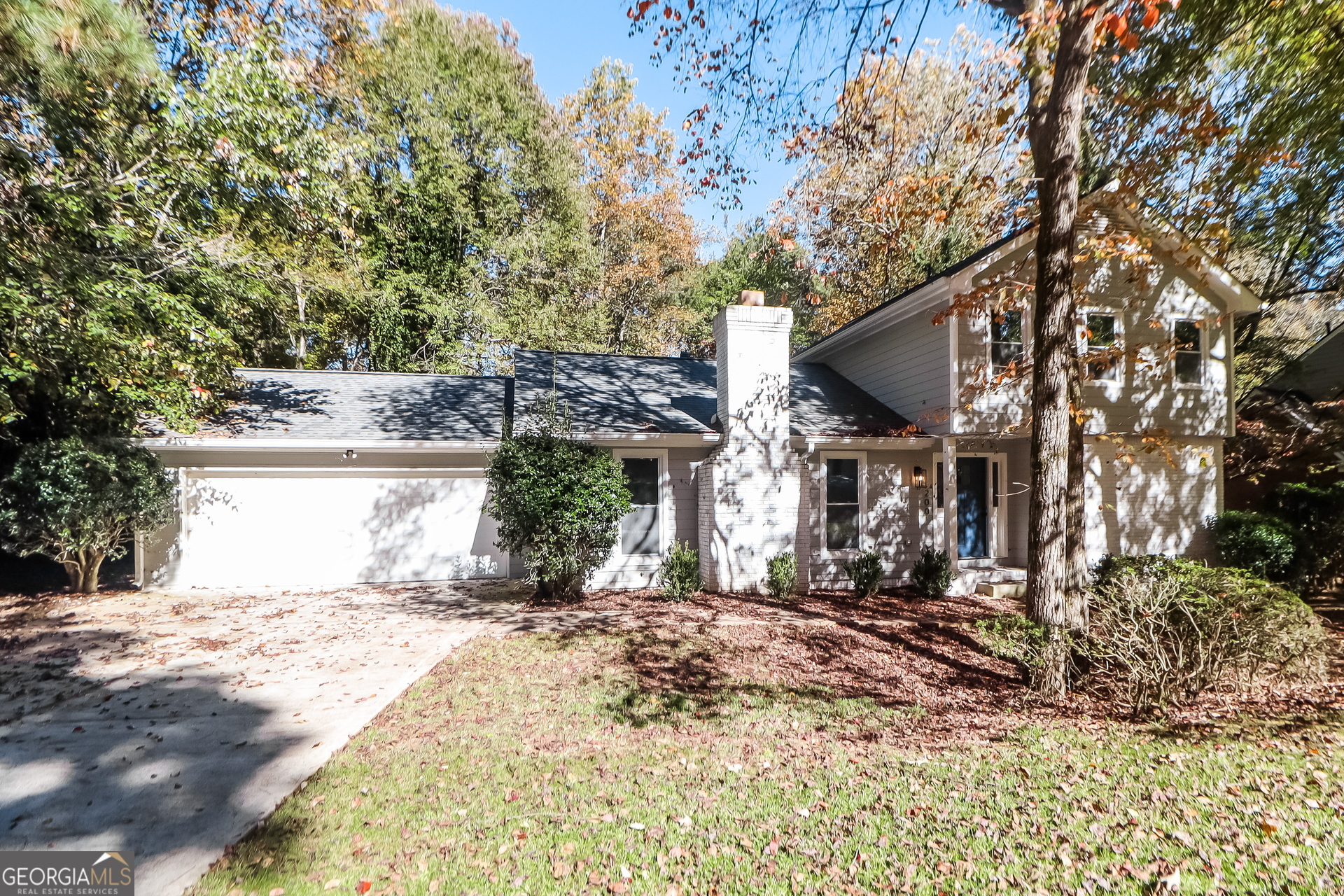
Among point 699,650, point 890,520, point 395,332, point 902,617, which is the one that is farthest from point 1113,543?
point 395,332

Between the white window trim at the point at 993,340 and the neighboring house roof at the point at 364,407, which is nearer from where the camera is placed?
the white window trim at the point at 993,340

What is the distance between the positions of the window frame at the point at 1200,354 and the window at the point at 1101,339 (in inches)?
45.0

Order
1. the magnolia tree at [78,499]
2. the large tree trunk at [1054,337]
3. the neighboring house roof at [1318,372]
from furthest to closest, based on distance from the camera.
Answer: the neighboring house roof at [1318,372]
the magnolia tree at [78,499]
the large tree trunk at [1054,337]

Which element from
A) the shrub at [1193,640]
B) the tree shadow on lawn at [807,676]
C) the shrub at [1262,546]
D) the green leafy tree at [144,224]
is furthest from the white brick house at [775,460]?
the shrub at [1193,640]

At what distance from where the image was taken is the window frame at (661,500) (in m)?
10.9

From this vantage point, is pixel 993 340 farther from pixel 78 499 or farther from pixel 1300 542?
pixel 78 499

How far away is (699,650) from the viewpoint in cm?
706

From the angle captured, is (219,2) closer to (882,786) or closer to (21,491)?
(21,491)

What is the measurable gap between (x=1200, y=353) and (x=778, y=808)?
43.8 ft

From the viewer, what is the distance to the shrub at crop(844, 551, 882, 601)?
→ 10172 mm

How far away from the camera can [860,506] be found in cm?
1133

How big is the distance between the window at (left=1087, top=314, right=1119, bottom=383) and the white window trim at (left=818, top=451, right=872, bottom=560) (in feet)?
14.0

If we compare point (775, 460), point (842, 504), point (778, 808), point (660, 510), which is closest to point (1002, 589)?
point (842, 504)

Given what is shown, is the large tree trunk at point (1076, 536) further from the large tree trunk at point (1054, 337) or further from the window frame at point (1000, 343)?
the window frame at point (1000, 343)
